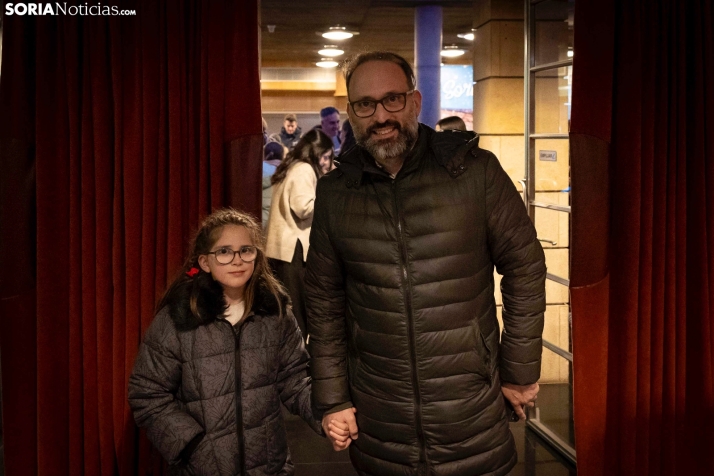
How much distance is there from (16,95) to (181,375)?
4.25 ft

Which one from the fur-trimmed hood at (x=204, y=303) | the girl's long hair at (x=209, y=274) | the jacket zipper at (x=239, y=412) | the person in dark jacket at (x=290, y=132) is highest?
the person in dark jacket at (x=290, y=132)

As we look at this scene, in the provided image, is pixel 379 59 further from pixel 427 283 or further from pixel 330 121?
pixel 330 121

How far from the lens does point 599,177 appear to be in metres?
2.85

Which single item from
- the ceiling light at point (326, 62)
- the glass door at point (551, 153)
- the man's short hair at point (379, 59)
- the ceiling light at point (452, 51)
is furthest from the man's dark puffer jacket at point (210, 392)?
the ceiling light at point (326, 62)

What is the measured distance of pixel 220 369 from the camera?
227cm

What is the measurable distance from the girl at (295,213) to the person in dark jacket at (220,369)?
1.97 meters

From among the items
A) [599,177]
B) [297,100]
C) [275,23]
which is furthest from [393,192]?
[297,100]

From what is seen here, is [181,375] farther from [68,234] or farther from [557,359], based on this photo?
[557,359]

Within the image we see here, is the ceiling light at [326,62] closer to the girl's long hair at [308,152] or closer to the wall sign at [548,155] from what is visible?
the girl's long hair at [308,152]

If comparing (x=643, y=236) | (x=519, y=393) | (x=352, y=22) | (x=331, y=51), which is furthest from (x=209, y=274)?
(x=331, y=51)

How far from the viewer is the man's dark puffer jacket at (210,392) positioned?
7.34ft

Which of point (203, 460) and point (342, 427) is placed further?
point (203, 460)

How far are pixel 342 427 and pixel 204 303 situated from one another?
0.58 metres

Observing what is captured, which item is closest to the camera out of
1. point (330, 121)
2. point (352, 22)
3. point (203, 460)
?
point (203, 460)
